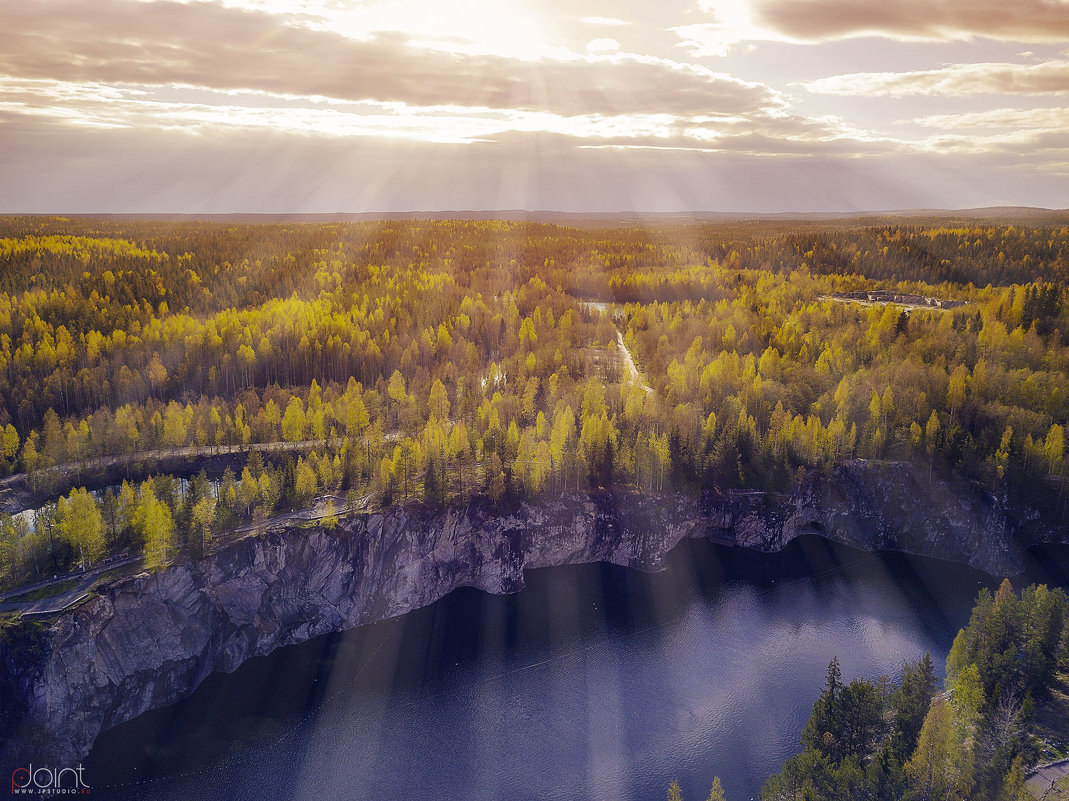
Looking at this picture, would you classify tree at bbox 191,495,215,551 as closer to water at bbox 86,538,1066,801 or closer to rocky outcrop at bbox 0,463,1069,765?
rocky outcrop at bbox 0,463,1069,765

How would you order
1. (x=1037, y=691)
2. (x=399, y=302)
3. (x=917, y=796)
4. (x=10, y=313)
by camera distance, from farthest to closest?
1. (x=399, y=302)
2. (x=10, y=313)
3. (x=1037, y=691)
4. (x=917, y=796)

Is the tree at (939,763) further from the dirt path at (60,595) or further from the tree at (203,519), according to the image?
the dirt path at (60,595)

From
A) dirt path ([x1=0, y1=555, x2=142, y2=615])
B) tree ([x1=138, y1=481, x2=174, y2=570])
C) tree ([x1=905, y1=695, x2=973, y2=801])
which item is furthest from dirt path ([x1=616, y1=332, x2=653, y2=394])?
dirt path ([x1=0, y1=555, x2=142, y2=615])

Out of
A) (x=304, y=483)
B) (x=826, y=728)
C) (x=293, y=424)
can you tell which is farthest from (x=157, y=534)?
(x=826, y=728)

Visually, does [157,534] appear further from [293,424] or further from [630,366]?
[630,366]

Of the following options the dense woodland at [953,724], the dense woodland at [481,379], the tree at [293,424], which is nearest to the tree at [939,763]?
the dense woodland at [953,724]

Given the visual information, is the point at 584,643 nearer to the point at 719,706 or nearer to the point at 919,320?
the point at 719,706

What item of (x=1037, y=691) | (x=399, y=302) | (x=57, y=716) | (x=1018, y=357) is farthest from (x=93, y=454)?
(x=1018, y=357)
